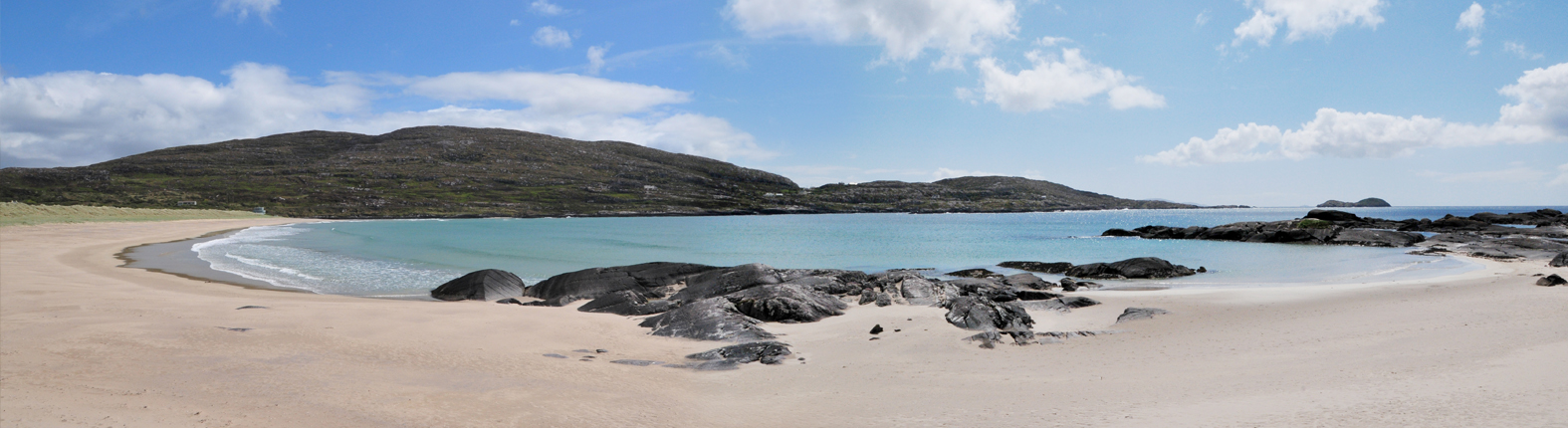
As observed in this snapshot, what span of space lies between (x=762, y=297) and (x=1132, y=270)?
18.2 metres

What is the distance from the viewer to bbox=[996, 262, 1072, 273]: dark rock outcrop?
30.0m

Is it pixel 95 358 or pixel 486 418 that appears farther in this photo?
pixel 95 358

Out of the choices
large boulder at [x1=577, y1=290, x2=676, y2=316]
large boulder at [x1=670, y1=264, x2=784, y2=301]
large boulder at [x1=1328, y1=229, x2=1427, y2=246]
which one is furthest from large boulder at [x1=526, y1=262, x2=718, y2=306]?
large boulder at [x1=1328, y1=229, x2=1427, y2=246]

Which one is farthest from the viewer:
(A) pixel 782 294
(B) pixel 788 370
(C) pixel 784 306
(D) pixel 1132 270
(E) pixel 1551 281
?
(D) pixel 1132 270

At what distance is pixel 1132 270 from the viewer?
2647 centimetres

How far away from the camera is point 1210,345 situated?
422 inches

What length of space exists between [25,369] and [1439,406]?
1541 centimetres

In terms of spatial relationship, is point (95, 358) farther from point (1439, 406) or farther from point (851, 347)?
point (1439, 406)

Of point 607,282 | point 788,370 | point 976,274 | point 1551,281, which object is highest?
point 1551,281

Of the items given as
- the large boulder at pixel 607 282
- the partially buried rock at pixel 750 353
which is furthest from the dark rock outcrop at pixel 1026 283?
the partially buried rock at pixel 750 353

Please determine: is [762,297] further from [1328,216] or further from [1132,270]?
[1328,216]

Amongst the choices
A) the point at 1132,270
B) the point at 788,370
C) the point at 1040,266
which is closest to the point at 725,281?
the point at 788,370

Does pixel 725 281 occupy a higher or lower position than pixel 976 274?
higher

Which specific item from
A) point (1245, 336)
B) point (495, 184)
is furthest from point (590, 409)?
point (495, 184)
